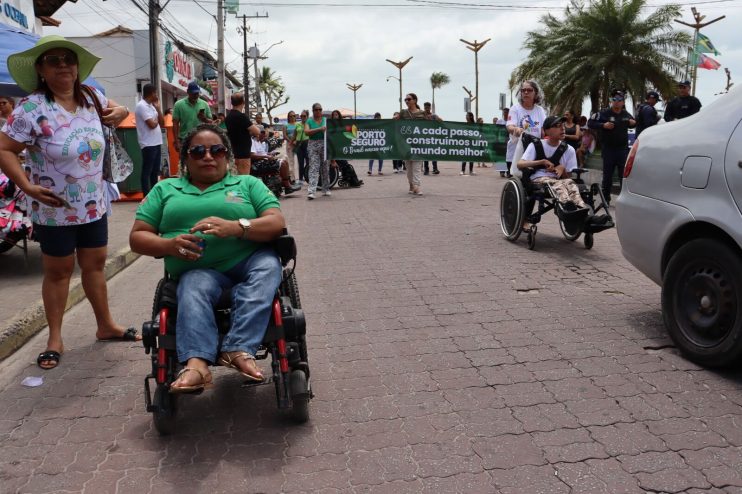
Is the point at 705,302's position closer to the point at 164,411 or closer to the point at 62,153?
the point at 164,411

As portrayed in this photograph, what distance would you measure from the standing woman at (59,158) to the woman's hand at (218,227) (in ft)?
4.45

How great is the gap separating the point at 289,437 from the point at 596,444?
1.41m

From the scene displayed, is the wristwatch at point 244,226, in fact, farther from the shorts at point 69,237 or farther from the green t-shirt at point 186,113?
the green t-shirt at point 186,113

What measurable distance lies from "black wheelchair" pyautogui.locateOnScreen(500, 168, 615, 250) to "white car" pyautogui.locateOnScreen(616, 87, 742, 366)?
8.62 feet

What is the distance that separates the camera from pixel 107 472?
2949mm

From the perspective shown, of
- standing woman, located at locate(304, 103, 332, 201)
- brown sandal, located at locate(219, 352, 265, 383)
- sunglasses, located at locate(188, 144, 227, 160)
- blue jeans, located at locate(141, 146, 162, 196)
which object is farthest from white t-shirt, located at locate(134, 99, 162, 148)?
brown sandal, located at locate(219, 352, 265, 383)

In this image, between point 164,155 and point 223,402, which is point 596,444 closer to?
point 223,402

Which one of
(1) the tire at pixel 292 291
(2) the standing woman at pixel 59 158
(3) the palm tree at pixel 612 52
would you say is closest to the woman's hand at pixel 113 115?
(2) the standing woman at pixel 59 158

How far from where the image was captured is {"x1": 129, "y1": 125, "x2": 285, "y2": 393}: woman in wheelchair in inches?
122

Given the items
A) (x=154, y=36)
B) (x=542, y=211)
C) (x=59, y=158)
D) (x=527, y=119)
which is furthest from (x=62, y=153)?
(x=154, y=36)

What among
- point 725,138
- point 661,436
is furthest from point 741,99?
point 661,436

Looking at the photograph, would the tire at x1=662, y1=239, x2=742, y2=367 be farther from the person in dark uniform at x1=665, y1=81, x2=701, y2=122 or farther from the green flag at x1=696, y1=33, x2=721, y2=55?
the green flag at x1=696, y1=33, x2=721, y2=55

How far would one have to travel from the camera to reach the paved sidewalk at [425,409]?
286 cm

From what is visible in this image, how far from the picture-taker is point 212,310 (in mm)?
3238
